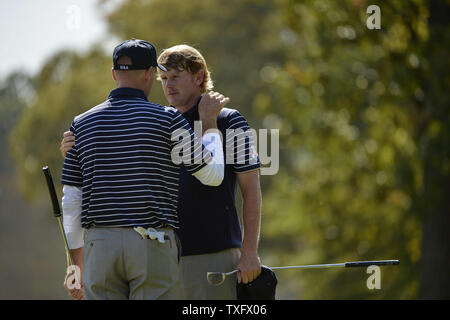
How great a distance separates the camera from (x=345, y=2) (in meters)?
10.0

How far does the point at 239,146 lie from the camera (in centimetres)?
398

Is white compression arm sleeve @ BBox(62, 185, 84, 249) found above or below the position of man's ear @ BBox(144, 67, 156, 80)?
below

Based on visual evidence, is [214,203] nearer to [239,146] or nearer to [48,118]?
[239,146]

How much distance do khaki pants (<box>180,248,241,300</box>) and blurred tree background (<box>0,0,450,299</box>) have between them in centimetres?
577

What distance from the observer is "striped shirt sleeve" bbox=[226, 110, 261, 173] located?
3.97 m

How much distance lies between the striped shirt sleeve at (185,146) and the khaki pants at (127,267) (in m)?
0.37

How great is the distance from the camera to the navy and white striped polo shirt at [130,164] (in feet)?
10.8

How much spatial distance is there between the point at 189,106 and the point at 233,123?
326 millimetres

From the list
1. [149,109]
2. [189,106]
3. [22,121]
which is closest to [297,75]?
[189,106]

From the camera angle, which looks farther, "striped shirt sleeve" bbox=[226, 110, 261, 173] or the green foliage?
the green foliage

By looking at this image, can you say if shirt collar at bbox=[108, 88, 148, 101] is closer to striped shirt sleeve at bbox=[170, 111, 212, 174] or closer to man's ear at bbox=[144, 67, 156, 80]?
man's ear at bbox=[144, 67, 156, 80]

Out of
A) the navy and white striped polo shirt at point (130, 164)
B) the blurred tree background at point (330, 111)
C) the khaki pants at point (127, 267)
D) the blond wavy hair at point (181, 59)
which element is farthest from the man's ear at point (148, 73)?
the blurred tree background at point (330, 111)

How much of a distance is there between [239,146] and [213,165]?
1.59 feet

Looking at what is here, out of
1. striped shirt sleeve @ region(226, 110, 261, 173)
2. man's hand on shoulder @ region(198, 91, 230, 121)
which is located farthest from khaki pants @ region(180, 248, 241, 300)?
man's hand on shoulder @ region(198, 91, 230, 121)
